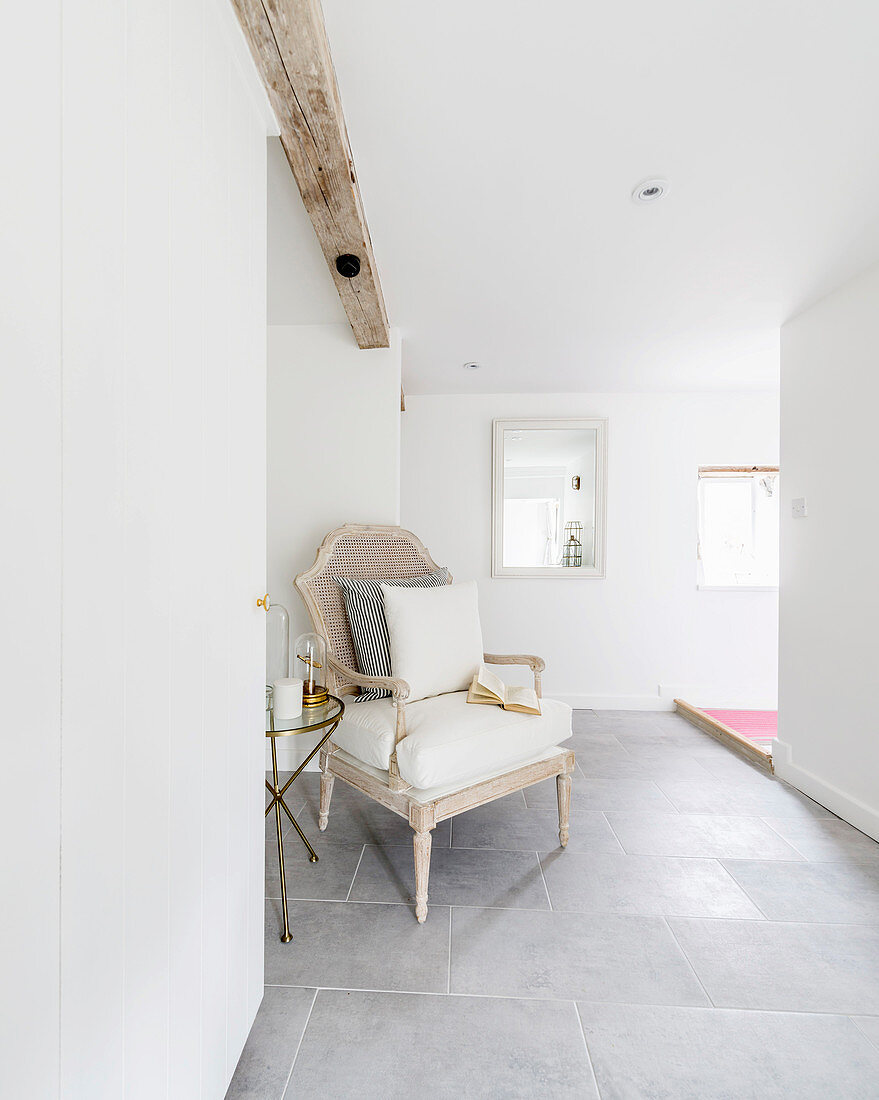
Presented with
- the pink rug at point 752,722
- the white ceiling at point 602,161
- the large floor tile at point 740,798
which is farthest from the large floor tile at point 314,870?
the pink rug at point 752,722

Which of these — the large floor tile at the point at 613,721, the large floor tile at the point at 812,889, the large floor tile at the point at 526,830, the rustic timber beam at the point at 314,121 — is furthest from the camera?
the large floor tile at the point at 613,721

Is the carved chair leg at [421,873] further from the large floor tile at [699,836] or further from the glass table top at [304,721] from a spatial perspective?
the large floor tile at [699,836]

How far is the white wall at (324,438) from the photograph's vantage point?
307cm

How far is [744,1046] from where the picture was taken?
1.34 m

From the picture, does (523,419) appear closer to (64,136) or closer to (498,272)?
(498,272)

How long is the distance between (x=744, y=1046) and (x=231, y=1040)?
1152mm

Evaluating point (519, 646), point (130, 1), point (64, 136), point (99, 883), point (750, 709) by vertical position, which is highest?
point (130, 1)

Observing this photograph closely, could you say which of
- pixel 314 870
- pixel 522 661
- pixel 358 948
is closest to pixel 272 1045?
pixel 358 948

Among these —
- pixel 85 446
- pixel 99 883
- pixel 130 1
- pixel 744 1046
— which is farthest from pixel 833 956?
pixel 130 1

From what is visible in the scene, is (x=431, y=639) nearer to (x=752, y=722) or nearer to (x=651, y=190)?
(x=651, y=190)

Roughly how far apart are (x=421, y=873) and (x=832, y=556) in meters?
2.24

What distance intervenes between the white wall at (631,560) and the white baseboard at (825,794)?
1303 millimetres

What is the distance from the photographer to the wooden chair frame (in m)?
1.88

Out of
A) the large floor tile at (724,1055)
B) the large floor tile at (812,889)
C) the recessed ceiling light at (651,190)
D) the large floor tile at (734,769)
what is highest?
the recessed ceiling light at (651,190)
